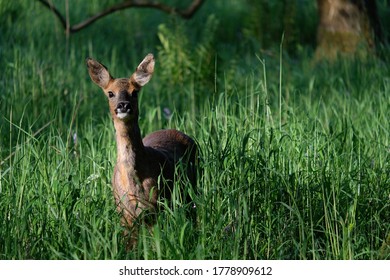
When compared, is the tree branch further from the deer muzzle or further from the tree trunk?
the deer muzzle

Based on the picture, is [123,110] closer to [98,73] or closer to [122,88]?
[122,88]

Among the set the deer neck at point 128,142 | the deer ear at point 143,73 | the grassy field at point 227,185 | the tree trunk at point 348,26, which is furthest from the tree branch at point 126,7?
the deer neck at point 128,142

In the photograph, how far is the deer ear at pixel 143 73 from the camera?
5.99 meters

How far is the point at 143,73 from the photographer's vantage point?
6047 millimetres

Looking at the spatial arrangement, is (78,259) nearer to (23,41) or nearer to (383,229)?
(383,229)

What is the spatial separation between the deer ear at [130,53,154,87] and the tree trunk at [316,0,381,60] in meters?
4.62

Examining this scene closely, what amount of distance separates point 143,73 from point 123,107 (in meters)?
0.41

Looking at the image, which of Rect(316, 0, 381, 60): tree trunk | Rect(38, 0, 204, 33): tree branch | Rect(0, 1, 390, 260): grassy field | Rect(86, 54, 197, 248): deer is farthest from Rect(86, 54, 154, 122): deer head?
Rect(316, 0, 381, 60): tree trunk

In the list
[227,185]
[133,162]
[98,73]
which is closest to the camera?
[227,185]

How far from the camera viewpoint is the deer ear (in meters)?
5.99

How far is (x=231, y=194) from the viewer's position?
17.9ft

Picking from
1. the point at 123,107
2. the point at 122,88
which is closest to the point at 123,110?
the point at 123,107
